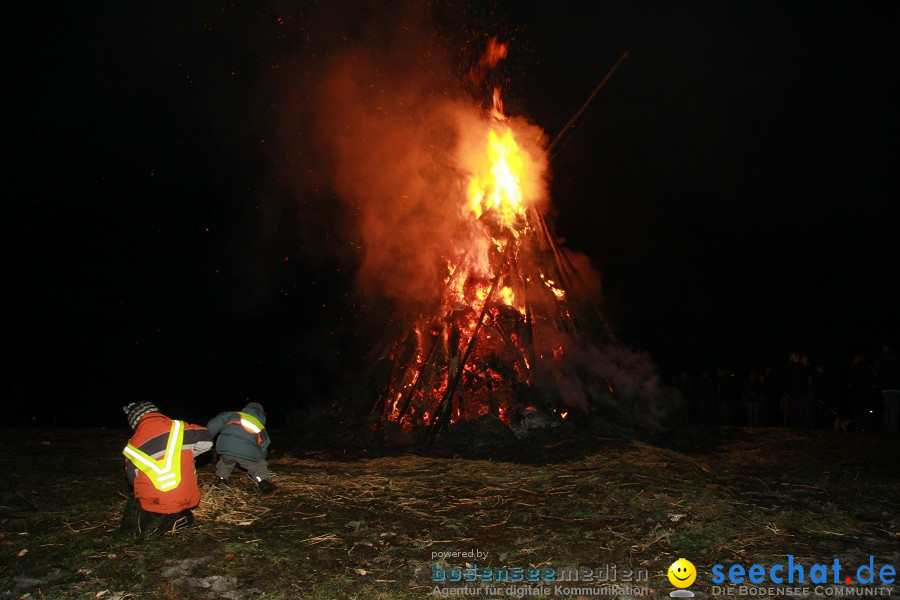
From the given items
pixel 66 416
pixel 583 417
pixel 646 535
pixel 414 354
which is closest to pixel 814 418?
pixel 583 417

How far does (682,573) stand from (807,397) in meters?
10.4

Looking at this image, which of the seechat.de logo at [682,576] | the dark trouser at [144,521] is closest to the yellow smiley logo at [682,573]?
the seechat.de logo at [682,576]

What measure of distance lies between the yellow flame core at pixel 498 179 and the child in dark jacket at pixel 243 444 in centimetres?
725

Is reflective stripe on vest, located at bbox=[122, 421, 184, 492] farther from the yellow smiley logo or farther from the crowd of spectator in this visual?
the crowd of spectator

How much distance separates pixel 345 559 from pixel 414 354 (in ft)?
23.0

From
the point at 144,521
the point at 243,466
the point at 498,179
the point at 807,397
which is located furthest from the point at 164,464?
the point at 807,397

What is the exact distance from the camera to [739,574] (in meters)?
4.18

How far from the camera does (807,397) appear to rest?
492 inches

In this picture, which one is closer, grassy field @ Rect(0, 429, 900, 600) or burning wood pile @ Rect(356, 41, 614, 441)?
grassy field @ Rect(0, 429, 900, 600)

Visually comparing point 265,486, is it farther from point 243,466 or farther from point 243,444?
point 243,444

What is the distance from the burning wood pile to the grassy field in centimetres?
184

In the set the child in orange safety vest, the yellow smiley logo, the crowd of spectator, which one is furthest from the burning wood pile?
the yellow smiley logo

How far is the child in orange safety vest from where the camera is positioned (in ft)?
15.9

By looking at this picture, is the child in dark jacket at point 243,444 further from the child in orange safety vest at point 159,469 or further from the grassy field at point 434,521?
the child in orange safety vest at point 159,469
